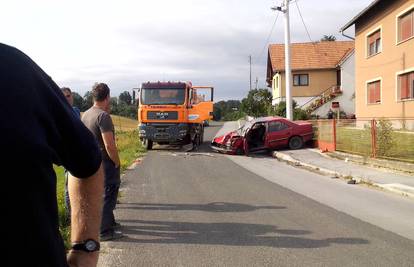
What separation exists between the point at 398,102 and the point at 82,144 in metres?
24.0

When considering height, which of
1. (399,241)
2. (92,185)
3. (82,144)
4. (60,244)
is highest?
(82,144)

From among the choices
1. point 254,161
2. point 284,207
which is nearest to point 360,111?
point 254,161

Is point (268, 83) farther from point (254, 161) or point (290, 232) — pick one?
Answer: point (290, 232)

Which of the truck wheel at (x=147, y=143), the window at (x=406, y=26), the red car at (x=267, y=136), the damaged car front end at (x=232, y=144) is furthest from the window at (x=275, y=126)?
the window at (x=406, y=26)

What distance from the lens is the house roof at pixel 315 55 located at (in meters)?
48.8

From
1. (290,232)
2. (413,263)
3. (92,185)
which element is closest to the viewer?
(92,185)

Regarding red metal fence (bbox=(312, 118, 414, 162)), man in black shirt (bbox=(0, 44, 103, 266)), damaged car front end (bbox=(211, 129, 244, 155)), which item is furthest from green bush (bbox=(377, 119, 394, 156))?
man in black shirt (bbox=(0, 44, 103, 266))

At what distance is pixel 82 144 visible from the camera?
205 centimetres

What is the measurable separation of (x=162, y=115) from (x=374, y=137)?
1050 cm

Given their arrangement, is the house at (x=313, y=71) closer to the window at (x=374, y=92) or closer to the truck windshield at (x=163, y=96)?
the window at (x=374, y=92)

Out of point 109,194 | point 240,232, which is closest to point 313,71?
point 240,232

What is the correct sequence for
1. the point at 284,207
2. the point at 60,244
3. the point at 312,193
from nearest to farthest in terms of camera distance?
the point at 60,244 < the point at 284,207 < the point at 312,193

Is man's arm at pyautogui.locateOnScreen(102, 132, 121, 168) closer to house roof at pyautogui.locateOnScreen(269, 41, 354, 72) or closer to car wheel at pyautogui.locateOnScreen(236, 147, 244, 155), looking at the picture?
car wheel at pyautogui.locateOnScreen(236, 147, 244, 155)

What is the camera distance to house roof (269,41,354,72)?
160 ft
